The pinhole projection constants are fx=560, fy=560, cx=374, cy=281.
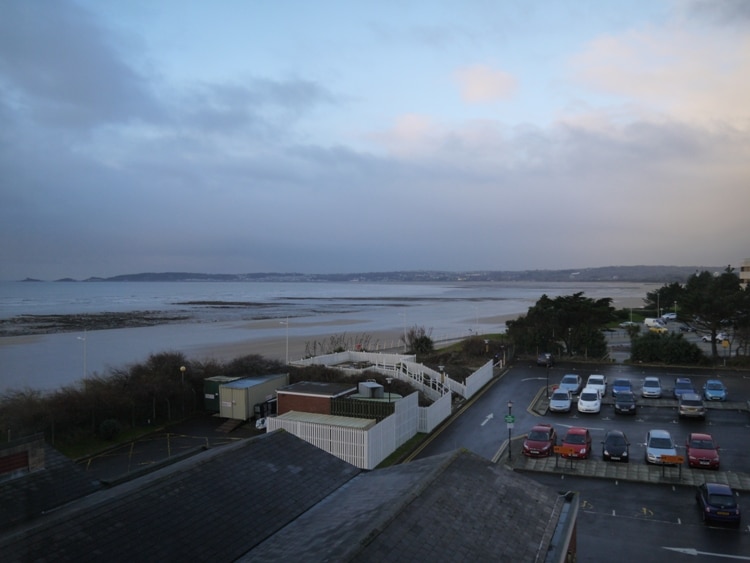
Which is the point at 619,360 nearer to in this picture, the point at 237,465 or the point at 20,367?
the point at 237,465

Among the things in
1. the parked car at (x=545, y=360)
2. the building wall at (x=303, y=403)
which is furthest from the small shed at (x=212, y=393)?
the parked car at (x=545, y=360)

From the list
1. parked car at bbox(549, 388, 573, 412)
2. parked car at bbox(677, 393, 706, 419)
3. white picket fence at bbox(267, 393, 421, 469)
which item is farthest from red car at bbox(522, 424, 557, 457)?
parked car at bbox(677, 393, 706, 419)

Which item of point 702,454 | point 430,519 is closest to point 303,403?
point 702,454

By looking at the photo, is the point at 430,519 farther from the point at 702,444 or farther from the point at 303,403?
the point at 303,403

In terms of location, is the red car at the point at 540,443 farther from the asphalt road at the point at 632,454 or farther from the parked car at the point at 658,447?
the parked car at the point at 658,447

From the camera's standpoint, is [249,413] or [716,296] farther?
[716,296]

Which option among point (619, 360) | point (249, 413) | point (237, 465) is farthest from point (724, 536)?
point (619, 360)
